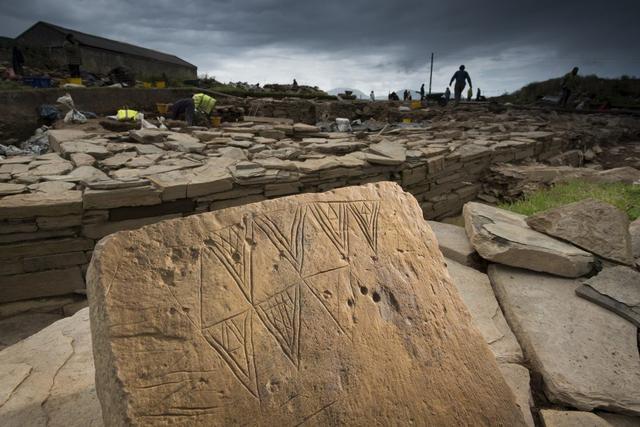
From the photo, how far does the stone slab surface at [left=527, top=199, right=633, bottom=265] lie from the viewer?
2.83 meters

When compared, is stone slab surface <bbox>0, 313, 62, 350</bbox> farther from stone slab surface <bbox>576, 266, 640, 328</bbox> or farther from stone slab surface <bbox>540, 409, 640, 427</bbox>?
stone slab surface <bbox>576, 266, 640, 328</bbox>

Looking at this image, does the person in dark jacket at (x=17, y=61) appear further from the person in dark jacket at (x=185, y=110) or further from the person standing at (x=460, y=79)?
the person standing at (x=460, y=79)

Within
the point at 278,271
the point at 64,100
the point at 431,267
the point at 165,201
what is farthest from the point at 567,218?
the point at 64,100

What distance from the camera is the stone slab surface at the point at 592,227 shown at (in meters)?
2.83

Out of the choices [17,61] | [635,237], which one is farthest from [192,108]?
[17,61]

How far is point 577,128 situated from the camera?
32.2 feet

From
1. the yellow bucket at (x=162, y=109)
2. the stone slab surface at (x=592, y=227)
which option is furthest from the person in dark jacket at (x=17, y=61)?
the stone slab surface at (x=592, y=227)

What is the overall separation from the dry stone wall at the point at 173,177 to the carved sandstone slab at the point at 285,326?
234cm

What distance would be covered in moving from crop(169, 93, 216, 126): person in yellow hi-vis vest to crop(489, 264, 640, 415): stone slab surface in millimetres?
7993

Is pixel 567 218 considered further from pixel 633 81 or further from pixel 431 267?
pixel 633 81

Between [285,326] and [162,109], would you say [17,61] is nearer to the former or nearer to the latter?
[162,109]

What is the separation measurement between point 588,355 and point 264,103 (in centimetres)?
1135

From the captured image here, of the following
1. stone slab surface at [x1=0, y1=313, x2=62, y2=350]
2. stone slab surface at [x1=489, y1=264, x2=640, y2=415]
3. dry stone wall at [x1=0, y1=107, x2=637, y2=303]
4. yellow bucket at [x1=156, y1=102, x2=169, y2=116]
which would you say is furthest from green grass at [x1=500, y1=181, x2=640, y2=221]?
yellow bucket at [x1=156, y1=102, x2=169, y2=116]

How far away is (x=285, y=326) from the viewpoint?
4.80 feet
